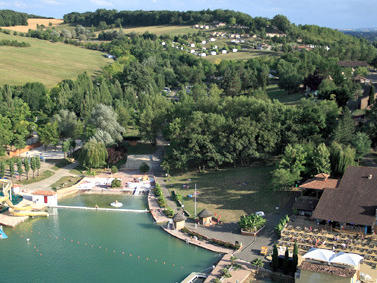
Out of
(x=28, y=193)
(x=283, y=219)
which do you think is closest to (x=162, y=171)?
(x=28, y=193)

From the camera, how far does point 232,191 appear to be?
48.5 metres

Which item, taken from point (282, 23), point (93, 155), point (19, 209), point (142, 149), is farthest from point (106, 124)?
point (282, 23)

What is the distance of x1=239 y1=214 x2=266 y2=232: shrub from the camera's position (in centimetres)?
3950

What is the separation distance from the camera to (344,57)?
10919 cm

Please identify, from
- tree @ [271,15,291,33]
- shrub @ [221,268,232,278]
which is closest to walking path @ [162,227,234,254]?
shrub @ [221,268,232,278]

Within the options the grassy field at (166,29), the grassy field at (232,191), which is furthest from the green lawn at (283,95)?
the grassy field at (166,29)

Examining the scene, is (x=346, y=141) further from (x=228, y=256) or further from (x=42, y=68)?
(x=42, y=68)

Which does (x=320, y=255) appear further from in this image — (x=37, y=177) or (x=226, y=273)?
(x=37, y=177)

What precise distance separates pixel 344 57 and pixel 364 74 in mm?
17653

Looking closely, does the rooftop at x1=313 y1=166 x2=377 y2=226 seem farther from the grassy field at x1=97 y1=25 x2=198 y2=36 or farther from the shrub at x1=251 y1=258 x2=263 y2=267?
the grassy field at x1=97 y1=25 x2=198 y2=36

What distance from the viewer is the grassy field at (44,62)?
109 metres

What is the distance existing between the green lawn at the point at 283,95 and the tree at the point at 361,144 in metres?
29.2

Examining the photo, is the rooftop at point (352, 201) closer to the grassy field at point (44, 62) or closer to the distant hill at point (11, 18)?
the grassy field at point (44, 62)

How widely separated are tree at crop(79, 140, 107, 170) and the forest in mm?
242
